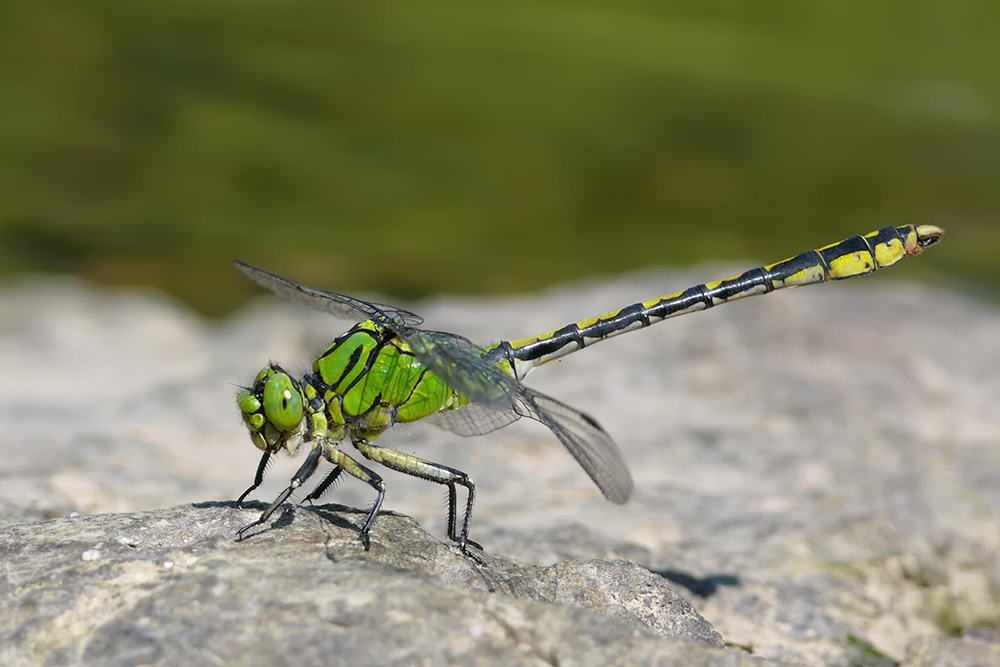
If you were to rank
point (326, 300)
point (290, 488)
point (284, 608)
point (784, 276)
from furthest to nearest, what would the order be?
point (784, 276), point (326, 300), point (290, 488), point (284, 608)

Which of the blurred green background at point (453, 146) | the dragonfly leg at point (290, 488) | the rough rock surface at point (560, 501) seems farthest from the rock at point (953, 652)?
the blurred green background at point (453, 146)

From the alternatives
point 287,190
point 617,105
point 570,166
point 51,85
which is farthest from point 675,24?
point 51,85

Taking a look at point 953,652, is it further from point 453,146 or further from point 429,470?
point 453,146

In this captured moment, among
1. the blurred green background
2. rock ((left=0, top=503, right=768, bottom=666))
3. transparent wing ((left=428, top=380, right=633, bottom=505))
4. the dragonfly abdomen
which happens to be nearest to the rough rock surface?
rock ((left=0, top=503, right=768, bottom=666))

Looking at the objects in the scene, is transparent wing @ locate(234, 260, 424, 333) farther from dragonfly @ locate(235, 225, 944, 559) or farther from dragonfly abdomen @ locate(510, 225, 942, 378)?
dragonfly abdomen @ locate(510, 225, 942, 378)

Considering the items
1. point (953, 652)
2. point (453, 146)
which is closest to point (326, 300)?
point (953, 652)
